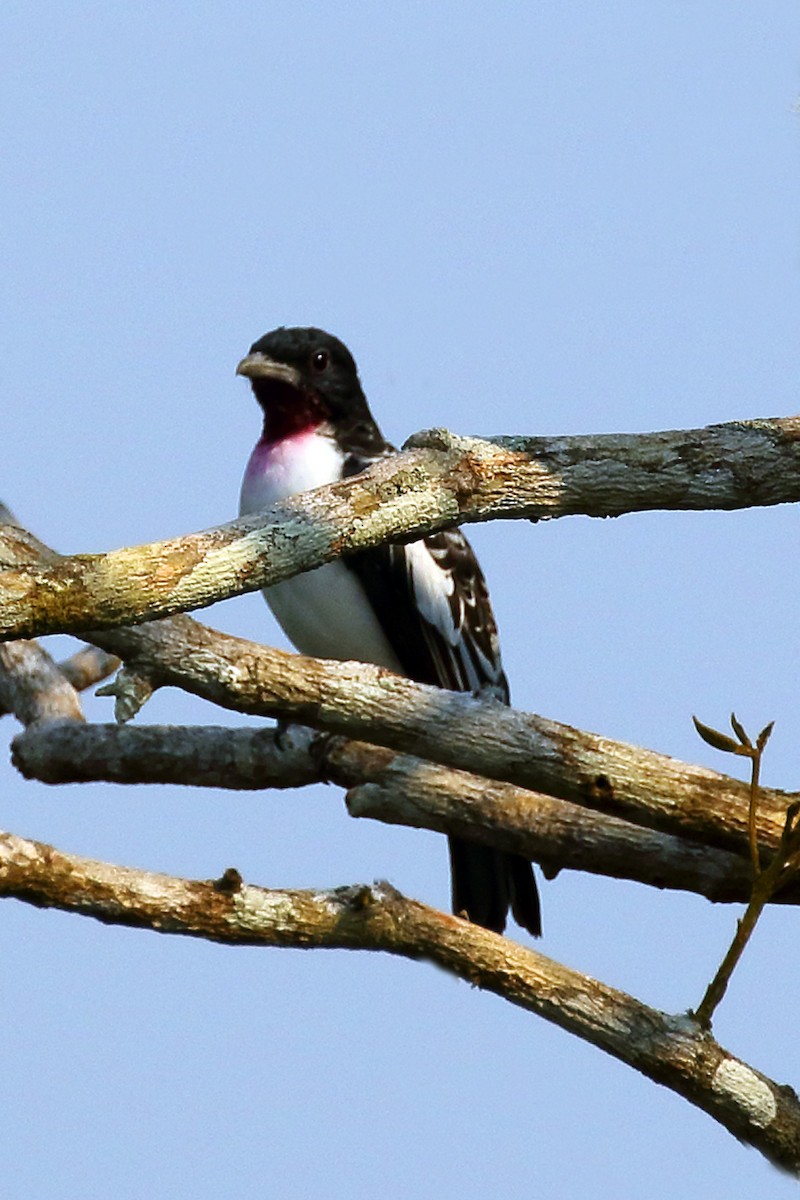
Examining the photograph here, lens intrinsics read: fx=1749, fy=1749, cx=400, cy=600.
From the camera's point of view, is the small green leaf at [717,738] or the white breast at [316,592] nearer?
the small green leaf at [717,738]

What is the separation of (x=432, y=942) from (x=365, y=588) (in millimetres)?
2787

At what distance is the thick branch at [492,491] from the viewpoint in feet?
12.0

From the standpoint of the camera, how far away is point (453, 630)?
6.74m

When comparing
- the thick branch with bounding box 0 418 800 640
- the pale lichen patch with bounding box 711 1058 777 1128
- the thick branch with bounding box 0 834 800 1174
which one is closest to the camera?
the thick branch with bounding box 0 418 800 640

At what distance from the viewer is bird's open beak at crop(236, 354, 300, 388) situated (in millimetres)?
6898

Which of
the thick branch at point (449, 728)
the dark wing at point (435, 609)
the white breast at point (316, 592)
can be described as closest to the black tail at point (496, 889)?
the dark wing at point (435, 609)

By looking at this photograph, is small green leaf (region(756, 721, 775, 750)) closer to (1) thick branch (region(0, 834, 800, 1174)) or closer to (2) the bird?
(1) thick branch (region(0, 834, 800, 1174))

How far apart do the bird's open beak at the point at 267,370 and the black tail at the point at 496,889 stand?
1959 millimetres

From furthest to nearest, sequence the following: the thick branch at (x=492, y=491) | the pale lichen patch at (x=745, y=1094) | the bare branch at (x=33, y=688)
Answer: the bare branch at (x=33, y=688)
the pale lichen patch at (x=745, y=1094)
the thick branch at (x=492, y=491)

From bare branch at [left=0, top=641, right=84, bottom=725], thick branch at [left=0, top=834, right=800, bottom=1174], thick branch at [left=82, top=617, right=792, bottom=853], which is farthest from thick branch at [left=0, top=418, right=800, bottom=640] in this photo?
bare branch at [left=0, top=641, right=84, bottom=725]

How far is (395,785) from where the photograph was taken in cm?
470

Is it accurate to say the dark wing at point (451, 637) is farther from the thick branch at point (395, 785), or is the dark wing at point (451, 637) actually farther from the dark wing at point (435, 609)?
the thick branch at point (395, 785)

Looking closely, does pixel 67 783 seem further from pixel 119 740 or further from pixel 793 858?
pixel 793 858

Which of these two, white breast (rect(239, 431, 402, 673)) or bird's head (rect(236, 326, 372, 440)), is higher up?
bird's head (rect(236, 326, 372, 440))
